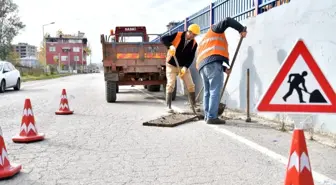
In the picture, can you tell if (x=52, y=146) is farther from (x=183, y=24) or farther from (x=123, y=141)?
(x=183, y=24)

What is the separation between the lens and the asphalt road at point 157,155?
12.0 ft

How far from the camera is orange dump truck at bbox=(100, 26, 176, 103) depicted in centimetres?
1087

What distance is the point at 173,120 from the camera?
23.1 ft

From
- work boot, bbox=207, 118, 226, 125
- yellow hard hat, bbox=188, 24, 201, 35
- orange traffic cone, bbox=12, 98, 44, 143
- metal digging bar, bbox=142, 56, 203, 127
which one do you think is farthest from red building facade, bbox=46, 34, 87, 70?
orange traffic cone, bbox=12, 98, 44, 143

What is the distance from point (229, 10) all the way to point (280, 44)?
3.14m

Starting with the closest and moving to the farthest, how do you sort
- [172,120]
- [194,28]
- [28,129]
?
[28,129] → [172,120] → [194,28]

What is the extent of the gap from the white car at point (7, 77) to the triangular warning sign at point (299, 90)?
1611cm

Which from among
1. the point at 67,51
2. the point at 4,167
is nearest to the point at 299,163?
the point at 4,167

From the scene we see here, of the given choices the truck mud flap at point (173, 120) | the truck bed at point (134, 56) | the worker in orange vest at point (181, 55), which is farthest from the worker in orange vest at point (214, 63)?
the truck bed at point (134, 56)

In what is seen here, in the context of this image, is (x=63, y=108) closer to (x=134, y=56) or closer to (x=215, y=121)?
(x=134, y=56)

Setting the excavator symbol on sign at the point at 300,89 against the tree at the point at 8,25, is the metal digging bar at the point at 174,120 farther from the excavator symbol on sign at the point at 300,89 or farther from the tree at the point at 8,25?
the tree at the point at 8,25

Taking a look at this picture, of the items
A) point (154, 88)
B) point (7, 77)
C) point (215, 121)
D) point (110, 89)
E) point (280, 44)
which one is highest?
point (280, 44)

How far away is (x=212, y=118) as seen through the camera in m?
6.78

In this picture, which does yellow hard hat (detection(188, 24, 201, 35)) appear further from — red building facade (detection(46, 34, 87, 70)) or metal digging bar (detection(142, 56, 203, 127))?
red building facade (detection(46, 34, 87, 70))
